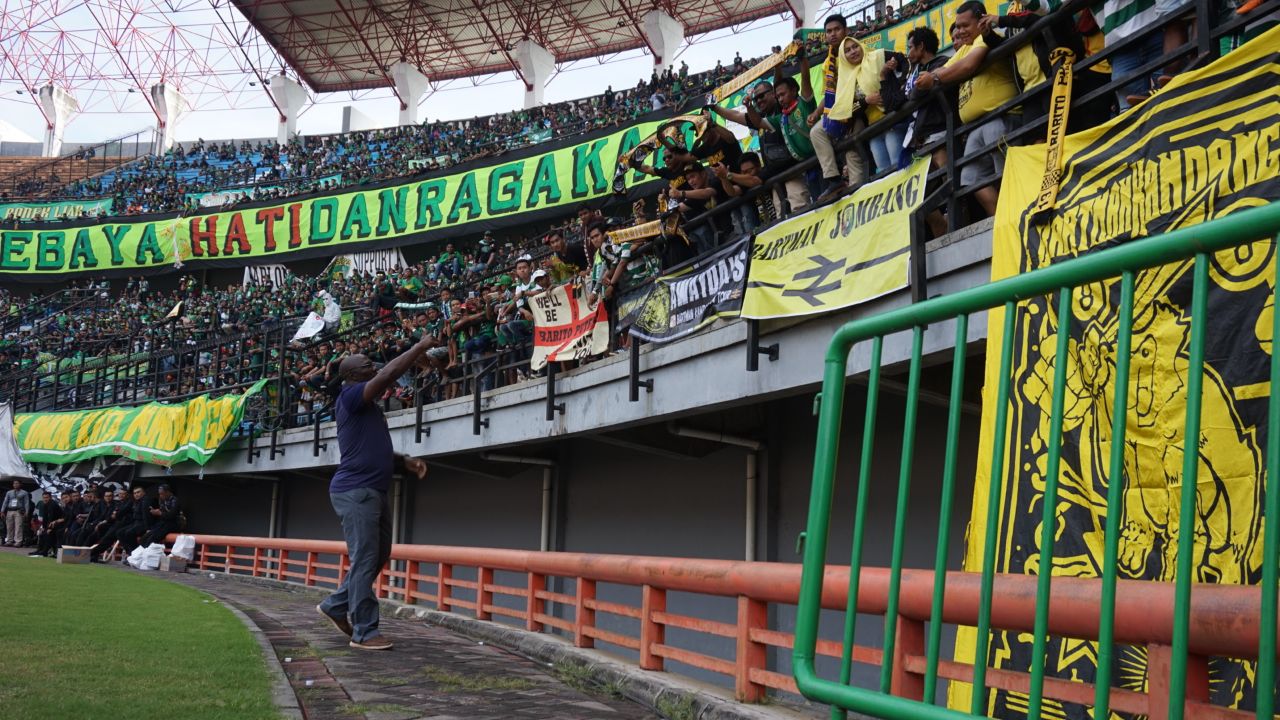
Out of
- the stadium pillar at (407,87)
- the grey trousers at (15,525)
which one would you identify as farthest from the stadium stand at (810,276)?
the stadium pillar at (407,87)

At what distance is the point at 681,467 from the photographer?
12180mm

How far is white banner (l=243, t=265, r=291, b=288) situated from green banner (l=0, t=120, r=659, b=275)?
3.01 feet

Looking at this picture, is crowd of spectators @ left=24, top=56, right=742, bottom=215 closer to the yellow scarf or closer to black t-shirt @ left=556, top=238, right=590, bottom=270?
black t-shirt @ left=556, top=238, right=590, bottom=270

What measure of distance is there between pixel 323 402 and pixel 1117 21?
48.0 ft

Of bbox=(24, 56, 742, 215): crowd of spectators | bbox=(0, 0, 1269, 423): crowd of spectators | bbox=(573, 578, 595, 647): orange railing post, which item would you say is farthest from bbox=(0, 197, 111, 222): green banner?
bbox=(573, 578, 595, 647): orange railing post

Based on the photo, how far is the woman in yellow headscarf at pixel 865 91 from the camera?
7.84m

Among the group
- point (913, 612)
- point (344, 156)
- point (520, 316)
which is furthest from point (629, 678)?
point (344, 156)

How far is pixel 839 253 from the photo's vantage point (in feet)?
24.8

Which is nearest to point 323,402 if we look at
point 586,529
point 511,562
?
point 586,529

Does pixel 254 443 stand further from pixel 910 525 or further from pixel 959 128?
pixel 959 128

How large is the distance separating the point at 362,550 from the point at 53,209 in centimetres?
4162

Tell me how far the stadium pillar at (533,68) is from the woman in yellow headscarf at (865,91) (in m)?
36.0

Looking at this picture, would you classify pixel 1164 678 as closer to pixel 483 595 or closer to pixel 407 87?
pixel 483 595

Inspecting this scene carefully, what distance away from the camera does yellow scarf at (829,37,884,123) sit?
26.4 feet
